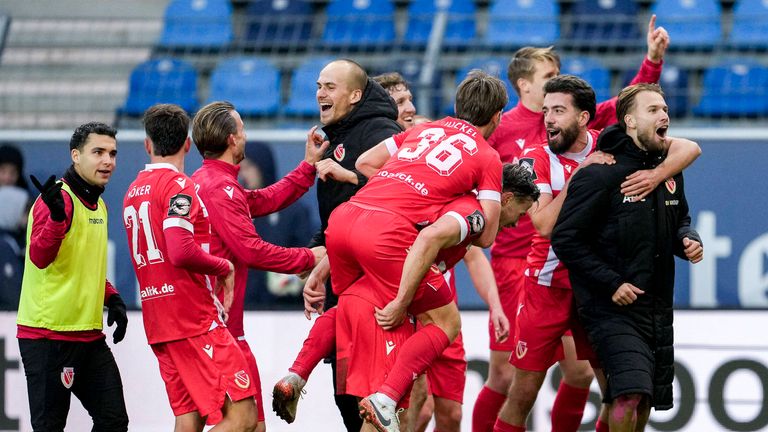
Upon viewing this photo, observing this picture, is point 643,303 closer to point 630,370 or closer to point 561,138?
point 630,370

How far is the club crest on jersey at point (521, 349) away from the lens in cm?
677

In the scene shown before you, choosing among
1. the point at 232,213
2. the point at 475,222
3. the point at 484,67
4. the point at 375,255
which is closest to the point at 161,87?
the point at 484,67

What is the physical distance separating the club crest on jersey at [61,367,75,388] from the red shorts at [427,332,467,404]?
2.01 metres

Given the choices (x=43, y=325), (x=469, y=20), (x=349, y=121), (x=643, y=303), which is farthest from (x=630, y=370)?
(x=469, y=20)

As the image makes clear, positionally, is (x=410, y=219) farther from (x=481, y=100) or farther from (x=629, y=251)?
(x=629, y=251)

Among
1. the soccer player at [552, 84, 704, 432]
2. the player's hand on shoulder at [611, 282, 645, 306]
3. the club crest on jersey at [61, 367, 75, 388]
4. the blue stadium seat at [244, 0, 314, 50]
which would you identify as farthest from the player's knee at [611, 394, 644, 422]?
the blue stadium seat at [244, 0, 314, 50]

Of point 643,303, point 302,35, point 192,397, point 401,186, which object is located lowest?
point 192,397

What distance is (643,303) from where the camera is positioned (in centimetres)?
611

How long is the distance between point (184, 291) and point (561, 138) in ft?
7.28

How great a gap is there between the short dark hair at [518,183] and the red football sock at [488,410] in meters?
1.81

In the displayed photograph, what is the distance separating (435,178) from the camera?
575 cm

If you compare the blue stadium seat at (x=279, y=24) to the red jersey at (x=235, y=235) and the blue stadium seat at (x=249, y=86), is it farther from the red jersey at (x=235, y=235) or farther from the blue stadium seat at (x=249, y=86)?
the red jersey at (x=235, y=235)

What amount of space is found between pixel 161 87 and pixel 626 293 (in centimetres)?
712

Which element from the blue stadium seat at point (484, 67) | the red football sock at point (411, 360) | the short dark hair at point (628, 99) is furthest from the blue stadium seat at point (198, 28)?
the red football sock at point (411, 360)
